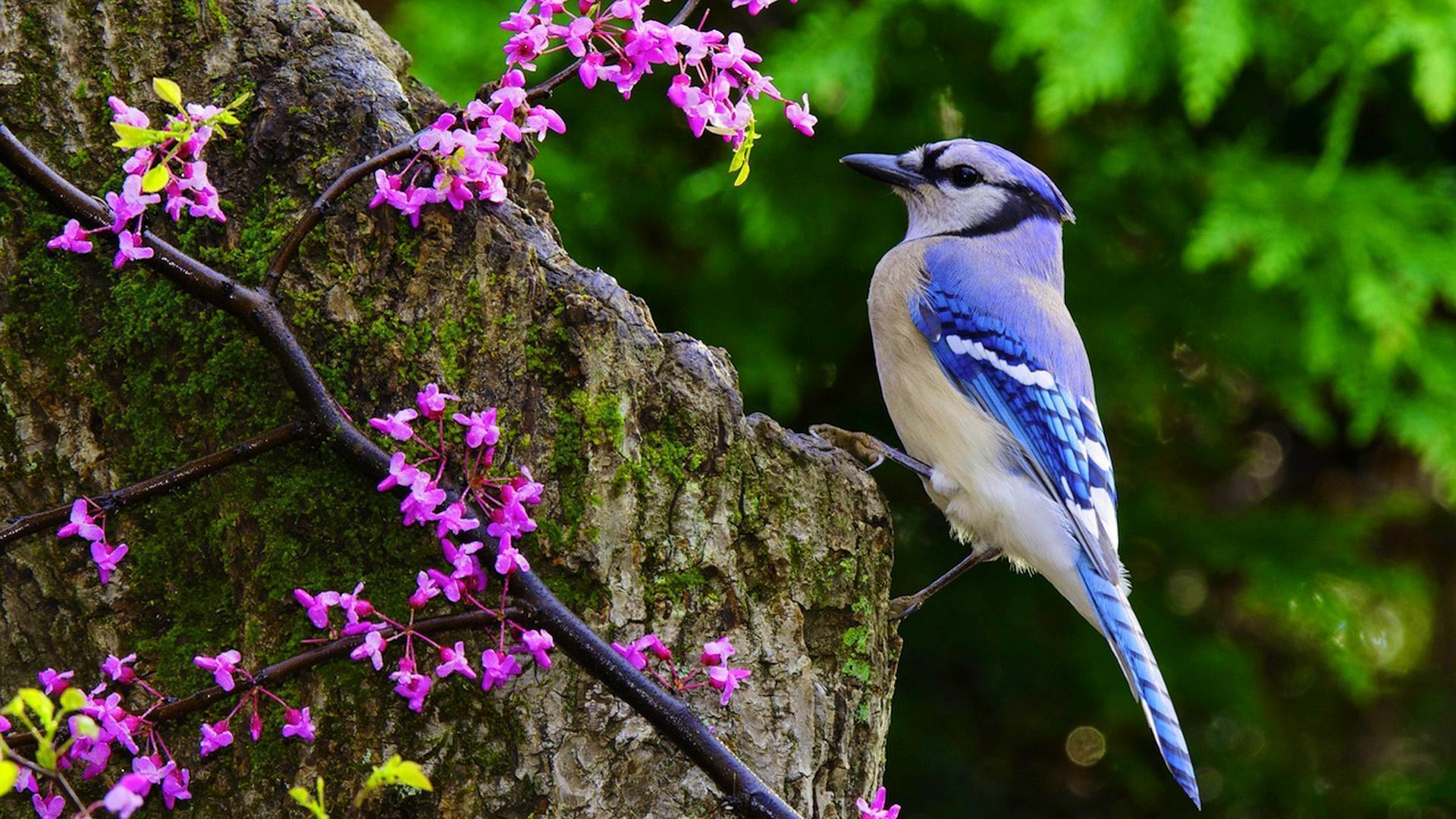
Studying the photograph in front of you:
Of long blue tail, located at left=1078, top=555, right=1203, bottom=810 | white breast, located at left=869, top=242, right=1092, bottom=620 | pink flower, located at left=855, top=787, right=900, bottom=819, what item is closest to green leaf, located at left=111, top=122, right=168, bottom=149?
pink flower, located at left=855, top=787, right=900, bottom=819

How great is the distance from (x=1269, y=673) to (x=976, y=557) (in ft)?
8.77

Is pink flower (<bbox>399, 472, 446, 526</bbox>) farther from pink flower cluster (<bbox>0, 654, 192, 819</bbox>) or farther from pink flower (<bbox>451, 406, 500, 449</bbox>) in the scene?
pink flower cluster (<bbox>0, 654, 192, 819</bbox>)

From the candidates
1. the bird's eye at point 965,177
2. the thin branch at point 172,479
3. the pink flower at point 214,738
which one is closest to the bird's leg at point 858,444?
the bird's eye at point 965,177

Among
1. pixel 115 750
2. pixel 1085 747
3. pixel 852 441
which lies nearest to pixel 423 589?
pixel 115 750

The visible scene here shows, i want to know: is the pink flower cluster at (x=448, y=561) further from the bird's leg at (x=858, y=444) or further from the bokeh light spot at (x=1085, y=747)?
the bokeh light spot at (x=1085, y=747)

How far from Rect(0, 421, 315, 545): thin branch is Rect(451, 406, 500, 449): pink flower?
18cm

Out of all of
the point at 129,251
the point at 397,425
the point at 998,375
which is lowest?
the point at 998,375

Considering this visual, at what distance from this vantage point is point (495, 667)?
1521 millimetres

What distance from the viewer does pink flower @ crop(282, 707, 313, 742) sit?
59.2 inches

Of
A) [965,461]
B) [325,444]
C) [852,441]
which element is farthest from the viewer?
[965,461]

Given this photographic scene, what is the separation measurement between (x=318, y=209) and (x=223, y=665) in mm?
515

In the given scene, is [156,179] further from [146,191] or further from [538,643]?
[538,643]

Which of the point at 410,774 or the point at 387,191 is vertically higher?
the point at 387,191

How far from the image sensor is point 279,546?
1615mm
